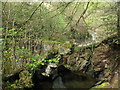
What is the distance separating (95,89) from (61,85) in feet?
10.8

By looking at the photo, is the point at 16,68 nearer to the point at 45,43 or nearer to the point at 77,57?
the point at 45,43

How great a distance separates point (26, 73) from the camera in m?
5.26

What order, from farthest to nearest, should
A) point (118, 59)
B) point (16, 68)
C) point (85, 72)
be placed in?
point (85, 72) → point (118, 59) → point (16, 68)

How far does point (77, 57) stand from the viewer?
28.7 ft

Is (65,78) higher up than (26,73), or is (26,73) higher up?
(26,73)

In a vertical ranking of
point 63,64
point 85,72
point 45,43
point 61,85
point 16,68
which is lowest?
point 61,85

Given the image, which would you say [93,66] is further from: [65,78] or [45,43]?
[45,43]

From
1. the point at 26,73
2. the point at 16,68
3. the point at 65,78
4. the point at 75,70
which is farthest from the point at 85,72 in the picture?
the point at 16,68

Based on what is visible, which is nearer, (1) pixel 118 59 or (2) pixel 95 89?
(2) pixel 95 89

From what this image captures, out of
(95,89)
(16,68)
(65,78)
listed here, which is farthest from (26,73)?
(65,78)

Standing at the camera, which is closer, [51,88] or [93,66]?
[51,88]

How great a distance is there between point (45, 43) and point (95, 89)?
4186 mm

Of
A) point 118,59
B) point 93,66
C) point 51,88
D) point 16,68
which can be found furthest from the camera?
point 93,66

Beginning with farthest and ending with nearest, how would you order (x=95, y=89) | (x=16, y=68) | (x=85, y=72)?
1. (x=85, y=72)
2. (x=95, y=89)
3. (x=16, y=68)
